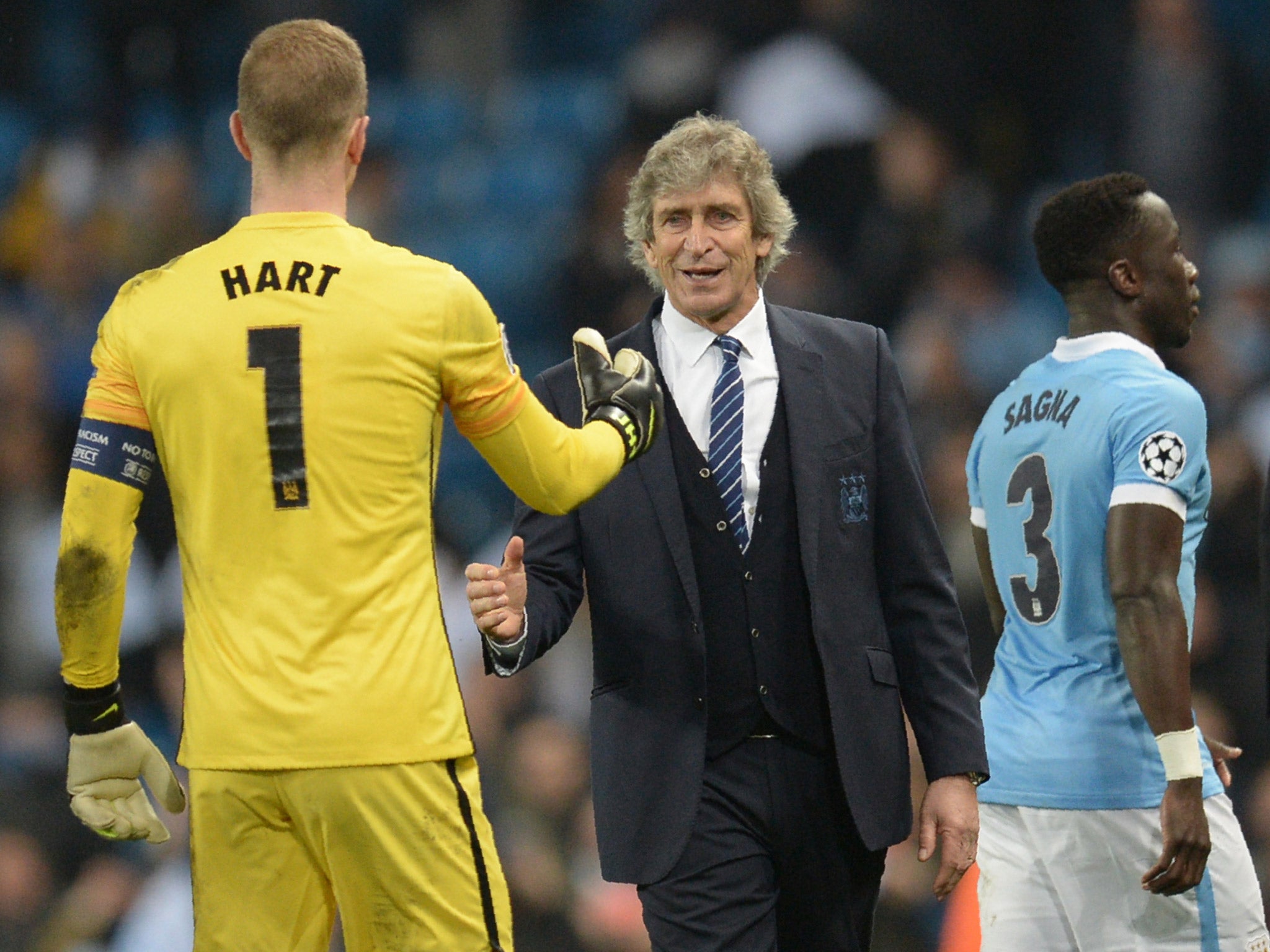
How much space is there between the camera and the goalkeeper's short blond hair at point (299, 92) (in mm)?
2920

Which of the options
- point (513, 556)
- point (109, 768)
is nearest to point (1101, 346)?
point (513, 556)

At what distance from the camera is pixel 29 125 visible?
8.59 meters

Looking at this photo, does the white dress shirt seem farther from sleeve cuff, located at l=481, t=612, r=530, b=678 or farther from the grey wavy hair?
sleeve cuff, located at l=481, t=612, r=530, b=678

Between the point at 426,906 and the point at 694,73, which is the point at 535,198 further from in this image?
the point at 426,906

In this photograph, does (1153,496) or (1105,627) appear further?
(1105,627)

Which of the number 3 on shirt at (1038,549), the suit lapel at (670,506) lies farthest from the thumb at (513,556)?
the number 3 on shirt at (1038,549)

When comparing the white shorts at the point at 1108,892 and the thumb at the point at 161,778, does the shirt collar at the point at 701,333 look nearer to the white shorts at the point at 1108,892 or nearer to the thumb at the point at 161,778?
the white shorts at the point at 1108,892

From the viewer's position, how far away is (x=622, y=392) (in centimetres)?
326

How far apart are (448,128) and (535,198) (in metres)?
0.64

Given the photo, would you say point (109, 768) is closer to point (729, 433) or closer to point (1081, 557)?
point (729, 433)

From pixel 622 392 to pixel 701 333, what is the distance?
1.68 ft

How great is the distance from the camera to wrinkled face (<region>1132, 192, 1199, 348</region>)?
12.6 ft

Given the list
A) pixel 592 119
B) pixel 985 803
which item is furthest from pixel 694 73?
pixel 985 803

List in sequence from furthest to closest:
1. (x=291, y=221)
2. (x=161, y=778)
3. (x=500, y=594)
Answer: (x=500, y=594), (x=161, y=778), (x=291, y=221)
